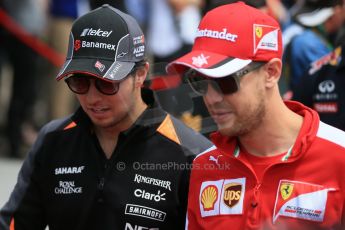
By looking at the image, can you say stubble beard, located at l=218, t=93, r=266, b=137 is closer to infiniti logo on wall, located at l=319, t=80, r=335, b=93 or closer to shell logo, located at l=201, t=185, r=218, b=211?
shell logo, located at l=201, t=185, r=218, b=211

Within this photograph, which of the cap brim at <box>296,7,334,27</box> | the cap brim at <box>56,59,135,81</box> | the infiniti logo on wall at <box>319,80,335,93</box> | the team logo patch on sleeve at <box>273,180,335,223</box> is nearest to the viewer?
the team logo patch on sleeve at <box>273,180,335,223</box>

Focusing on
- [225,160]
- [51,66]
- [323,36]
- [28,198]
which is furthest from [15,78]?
[225,160]

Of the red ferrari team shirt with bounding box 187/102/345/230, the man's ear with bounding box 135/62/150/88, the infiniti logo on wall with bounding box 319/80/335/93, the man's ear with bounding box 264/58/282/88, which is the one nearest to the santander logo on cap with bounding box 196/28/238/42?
the man's ear with bounding box 264/58/282/88

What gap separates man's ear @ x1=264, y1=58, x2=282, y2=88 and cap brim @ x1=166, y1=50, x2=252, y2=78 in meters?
0.11

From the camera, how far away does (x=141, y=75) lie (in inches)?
189

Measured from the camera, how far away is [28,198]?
4.90 metres

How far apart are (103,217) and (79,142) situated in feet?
1.43

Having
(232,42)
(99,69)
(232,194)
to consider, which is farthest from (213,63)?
(99,69)

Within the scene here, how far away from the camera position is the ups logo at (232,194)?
13.5 ft

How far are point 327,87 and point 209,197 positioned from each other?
192cm

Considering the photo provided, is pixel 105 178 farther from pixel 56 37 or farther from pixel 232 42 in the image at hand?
pixel 56 37

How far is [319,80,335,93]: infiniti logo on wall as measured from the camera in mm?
5875

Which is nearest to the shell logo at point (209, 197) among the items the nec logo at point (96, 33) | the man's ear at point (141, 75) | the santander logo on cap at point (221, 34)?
the santander logo on cap at point (221, 34)

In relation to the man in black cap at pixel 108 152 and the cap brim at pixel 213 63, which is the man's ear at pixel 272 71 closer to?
the cap brim at pixel 213 63
